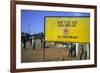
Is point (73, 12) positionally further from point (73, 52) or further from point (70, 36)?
point (73, 52)

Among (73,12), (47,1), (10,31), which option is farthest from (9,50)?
(73,12)

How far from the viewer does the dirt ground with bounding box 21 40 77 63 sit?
5.57 feet

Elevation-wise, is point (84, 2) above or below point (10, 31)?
above

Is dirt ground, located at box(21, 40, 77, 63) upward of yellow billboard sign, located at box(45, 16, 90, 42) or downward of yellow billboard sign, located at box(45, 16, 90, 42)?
downward

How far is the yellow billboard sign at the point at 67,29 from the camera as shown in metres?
1.75

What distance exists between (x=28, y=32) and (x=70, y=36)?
39 cm

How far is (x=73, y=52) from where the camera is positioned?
1.82m

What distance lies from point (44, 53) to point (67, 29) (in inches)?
12.1

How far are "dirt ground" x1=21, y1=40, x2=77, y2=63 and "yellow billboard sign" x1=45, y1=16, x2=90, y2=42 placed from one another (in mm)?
83

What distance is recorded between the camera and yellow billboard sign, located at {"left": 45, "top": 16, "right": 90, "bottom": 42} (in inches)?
68.9

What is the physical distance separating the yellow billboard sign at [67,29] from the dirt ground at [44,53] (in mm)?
83

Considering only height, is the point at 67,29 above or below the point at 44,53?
above

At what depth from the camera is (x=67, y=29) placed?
5.90 feet

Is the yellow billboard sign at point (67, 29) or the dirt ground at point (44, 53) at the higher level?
the yellow billboard sign at point (67, 29)
